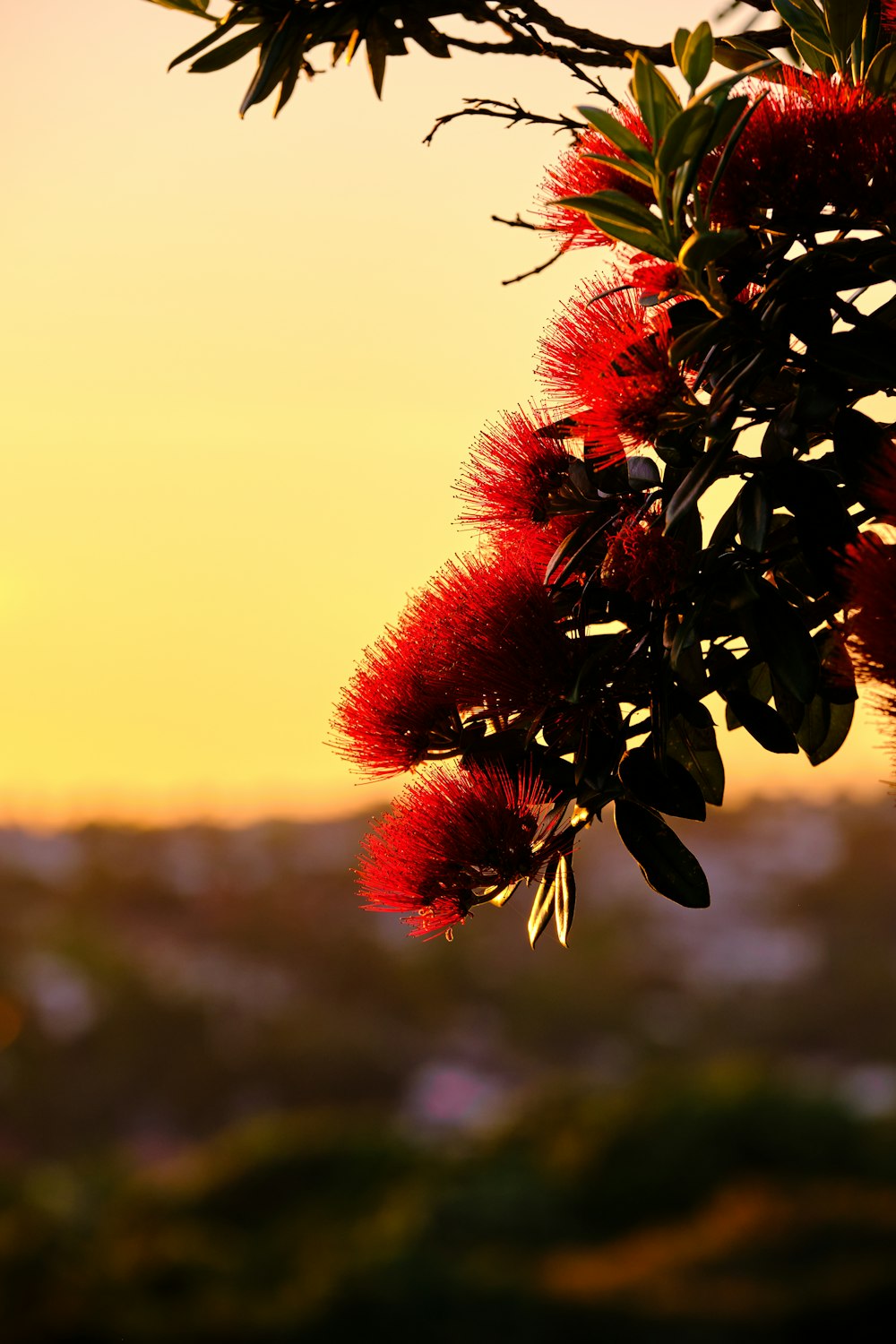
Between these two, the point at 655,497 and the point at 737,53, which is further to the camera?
the point at 737,53

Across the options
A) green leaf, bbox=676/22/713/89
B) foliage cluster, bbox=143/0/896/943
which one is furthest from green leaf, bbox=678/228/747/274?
green leaf, bbox=676/22/713/89

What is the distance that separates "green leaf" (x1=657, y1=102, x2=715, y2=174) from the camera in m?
0.61

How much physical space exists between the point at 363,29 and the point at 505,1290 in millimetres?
3575

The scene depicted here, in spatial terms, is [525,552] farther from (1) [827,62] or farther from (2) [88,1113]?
(2) [88,1113]

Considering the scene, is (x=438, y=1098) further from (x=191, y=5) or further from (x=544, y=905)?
(x=191, y=5)

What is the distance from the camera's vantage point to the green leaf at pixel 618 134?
622 mm

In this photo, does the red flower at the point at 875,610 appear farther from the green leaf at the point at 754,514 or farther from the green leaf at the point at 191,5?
the green leaf at the point at 191,5

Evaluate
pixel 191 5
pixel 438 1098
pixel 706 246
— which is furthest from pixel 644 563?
pixel 438 1098

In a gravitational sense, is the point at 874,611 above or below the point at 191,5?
below

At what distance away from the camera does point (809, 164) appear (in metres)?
0.66

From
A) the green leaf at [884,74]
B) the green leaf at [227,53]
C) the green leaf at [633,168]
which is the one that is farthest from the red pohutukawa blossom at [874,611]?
the green leaf at [227,53]

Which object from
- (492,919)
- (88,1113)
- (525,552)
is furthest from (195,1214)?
(525,552)

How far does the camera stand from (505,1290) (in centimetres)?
374

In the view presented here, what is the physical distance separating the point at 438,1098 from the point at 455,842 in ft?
17.7
